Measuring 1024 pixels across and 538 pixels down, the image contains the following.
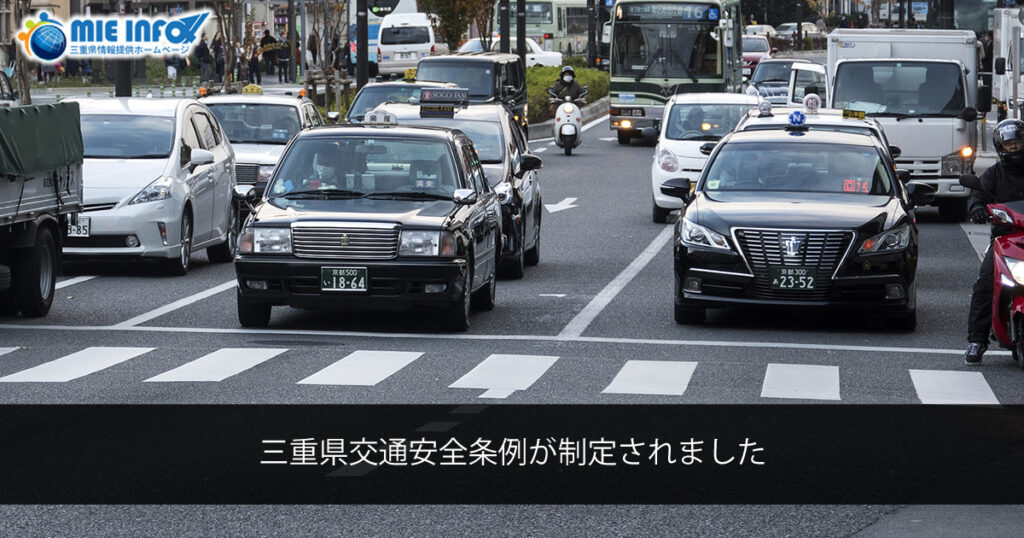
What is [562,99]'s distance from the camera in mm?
39656

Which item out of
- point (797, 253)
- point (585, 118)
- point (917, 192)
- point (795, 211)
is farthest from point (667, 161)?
point (585, 118)

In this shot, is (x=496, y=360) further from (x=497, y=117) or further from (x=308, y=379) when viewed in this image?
(x=497, y=117)

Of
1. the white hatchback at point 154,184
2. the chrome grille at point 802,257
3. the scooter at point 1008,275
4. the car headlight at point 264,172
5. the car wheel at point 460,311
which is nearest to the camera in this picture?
the scooter at point 1008,275

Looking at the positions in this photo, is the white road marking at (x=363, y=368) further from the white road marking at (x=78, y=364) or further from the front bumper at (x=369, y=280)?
the white road marking at (x=78, y=364)

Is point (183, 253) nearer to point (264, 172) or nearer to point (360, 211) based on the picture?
point (264, 172)

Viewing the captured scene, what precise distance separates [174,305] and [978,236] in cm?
1197

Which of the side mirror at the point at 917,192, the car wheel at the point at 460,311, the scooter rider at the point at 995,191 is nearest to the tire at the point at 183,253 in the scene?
the car wheel at the point at 460,311

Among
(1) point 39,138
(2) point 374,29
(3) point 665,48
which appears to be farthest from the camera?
(2) point 374,29

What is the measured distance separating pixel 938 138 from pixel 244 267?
14.3 m

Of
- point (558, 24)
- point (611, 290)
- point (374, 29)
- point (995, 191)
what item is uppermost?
point (558, 24)

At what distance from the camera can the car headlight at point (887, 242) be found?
14.1 meters

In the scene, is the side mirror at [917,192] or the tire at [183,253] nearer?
the side mirror at [917,192]

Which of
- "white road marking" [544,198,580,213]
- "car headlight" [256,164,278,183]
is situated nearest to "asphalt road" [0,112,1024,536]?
"car headlight" [256,164,278,183]

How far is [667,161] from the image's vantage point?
25500 mm
